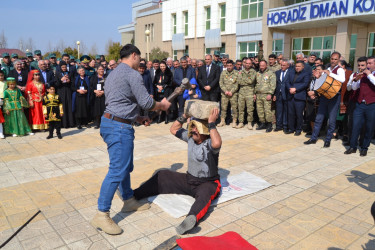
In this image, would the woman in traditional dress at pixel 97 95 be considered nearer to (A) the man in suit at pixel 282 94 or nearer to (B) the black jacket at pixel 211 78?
(B) the black jacket at pixel 211 78

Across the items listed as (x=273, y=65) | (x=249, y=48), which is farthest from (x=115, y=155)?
(x=249, y=48)

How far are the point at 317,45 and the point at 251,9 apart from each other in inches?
257

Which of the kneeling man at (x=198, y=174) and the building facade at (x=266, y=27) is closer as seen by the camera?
the kneeling man at (x=198, y=174)

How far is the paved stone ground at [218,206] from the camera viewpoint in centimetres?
341

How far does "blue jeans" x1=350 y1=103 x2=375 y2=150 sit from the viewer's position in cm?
659

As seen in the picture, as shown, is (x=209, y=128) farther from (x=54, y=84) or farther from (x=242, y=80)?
(x=54, y=84)

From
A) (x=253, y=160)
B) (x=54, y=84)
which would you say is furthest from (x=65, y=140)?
(x=253, y=160)

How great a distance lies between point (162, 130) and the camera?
30.7ft

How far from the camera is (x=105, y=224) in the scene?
11.2 ft

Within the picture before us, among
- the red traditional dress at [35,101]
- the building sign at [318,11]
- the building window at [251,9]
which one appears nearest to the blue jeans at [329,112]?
the red traditional dress at [35,101]

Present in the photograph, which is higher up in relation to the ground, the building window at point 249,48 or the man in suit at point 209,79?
the building window at point 249,48

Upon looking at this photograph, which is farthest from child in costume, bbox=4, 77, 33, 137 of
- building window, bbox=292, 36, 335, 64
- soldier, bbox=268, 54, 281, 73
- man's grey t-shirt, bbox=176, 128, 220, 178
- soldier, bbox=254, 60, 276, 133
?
building window, bbox=292, 36, 335, 64

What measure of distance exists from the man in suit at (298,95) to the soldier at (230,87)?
161cm

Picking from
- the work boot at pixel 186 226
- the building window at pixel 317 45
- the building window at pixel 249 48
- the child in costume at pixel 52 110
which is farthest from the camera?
the building window at pixel 249 48
